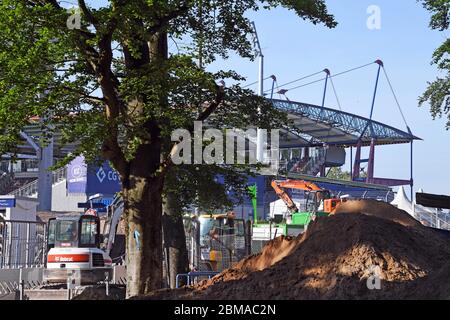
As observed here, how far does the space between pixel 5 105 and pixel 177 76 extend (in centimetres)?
353

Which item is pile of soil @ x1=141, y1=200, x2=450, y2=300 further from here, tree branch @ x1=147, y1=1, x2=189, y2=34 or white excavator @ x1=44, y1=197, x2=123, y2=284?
white excavator @ x1=44, y1=197, x2=123, y2=284

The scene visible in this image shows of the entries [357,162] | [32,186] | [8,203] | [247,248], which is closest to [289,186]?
[247,248]

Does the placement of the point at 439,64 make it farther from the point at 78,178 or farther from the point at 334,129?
the point at 334,129

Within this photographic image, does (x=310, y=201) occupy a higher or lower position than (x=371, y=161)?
lower

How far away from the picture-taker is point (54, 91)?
15.6 m

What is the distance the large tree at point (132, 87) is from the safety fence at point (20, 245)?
29.5 feet

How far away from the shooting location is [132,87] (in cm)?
1564

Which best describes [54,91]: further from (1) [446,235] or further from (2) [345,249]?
(1) [446,235]

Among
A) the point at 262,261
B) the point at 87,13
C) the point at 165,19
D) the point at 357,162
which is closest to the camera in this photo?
the point at 87,13

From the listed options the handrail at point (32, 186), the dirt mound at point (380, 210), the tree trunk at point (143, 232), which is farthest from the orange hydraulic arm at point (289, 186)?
the tree trunk at point (143, 232)

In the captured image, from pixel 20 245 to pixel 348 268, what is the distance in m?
16.8

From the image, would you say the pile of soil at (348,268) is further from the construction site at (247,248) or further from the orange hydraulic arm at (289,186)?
the orange hydraulic arm at (289,186)

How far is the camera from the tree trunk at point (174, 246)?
21.6 meters
